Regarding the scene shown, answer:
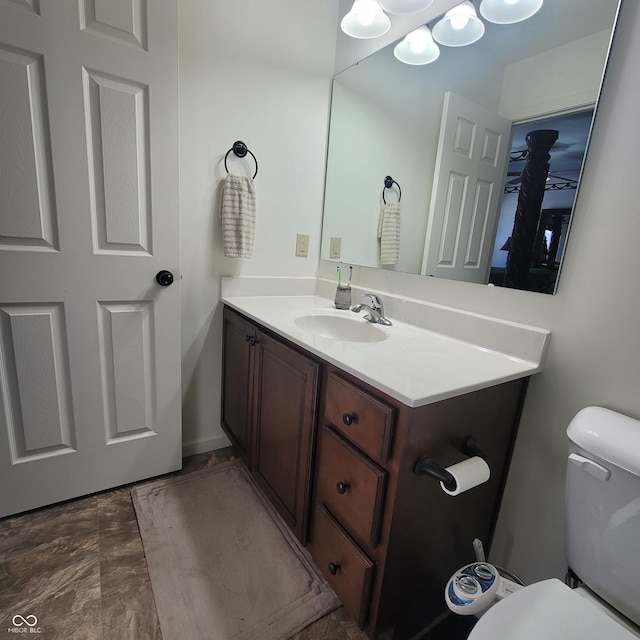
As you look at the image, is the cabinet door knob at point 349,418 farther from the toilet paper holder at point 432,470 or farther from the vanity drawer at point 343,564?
the vanity drawer at point 343,564

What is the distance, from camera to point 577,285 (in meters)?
0.93

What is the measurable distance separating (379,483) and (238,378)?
916mm

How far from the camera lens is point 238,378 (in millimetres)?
1548

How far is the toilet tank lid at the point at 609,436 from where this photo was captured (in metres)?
0.70

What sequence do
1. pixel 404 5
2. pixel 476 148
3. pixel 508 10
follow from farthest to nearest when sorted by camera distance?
pixel 404 5, pixel 476 148, pixel 508 10

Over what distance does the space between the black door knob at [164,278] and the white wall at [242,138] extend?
0.16 metres

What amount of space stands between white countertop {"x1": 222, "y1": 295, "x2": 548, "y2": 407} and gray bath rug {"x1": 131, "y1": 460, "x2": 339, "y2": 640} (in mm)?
809

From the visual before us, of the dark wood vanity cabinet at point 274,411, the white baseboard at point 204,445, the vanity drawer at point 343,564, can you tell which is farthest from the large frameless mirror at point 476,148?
the white baseboard at point 204,445

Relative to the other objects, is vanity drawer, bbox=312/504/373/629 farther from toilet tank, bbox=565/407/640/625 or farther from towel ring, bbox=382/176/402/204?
towel ring, bbox=382/176/402/204

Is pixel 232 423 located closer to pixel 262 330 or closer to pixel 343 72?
pixel 262 330

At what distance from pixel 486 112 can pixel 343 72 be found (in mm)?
859

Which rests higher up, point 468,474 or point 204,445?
point 468,474

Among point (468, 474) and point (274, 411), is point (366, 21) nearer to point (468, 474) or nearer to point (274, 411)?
point (274, 411)

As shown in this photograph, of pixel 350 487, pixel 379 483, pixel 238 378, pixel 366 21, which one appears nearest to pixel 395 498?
pixel 379 483
